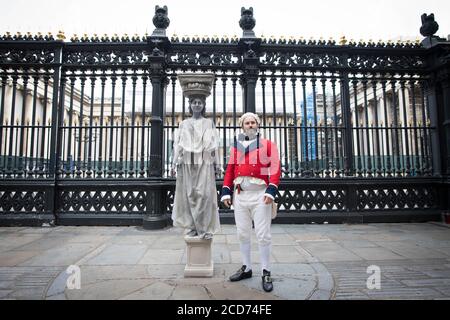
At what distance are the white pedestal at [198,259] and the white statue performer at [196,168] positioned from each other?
0.09 meters

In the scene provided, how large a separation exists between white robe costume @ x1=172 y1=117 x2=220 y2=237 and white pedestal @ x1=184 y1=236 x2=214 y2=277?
0.14 m

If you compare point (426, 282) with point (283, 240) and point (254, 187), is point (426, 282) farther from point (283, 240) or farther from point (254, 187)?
point (283, 240)

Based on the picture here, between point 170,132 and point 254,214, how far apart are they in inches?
183

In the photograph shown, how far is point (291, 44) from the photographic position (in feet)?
25.2

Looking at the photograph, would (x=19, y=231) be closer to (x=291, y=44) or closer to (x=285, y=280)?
(x=285, y=280)

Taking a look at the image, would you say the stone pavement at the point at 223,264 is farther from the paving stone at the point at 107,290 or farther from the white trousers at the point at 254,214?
the white trousers at the point at 254,214

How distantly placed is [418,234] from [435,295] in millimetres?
3557

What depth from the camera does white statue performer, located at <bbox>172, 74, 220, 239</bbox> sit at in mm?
3713

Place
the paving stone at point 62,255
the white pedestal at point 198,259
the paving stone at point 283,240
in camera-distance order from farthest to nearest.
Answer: the paving stone at point 283,240 < the paving stone at point 62,255 < the white pedestal at point 198,259

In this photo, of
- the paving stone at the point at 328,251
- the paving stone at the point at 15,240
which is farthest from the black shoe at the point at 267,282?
the paving stone at the point at 15,240

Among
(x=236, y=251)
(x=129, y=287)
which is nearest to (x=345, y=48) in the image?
(x=236, y=251)

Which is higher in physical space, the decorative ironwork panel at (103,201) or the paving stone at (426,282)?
the decorative ironwork panel at (103,201)

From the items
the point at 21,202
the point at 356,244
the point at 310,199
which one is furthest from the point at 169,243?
the point at 21,202

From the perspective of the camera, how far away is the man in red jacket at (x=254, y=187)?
346 cm
